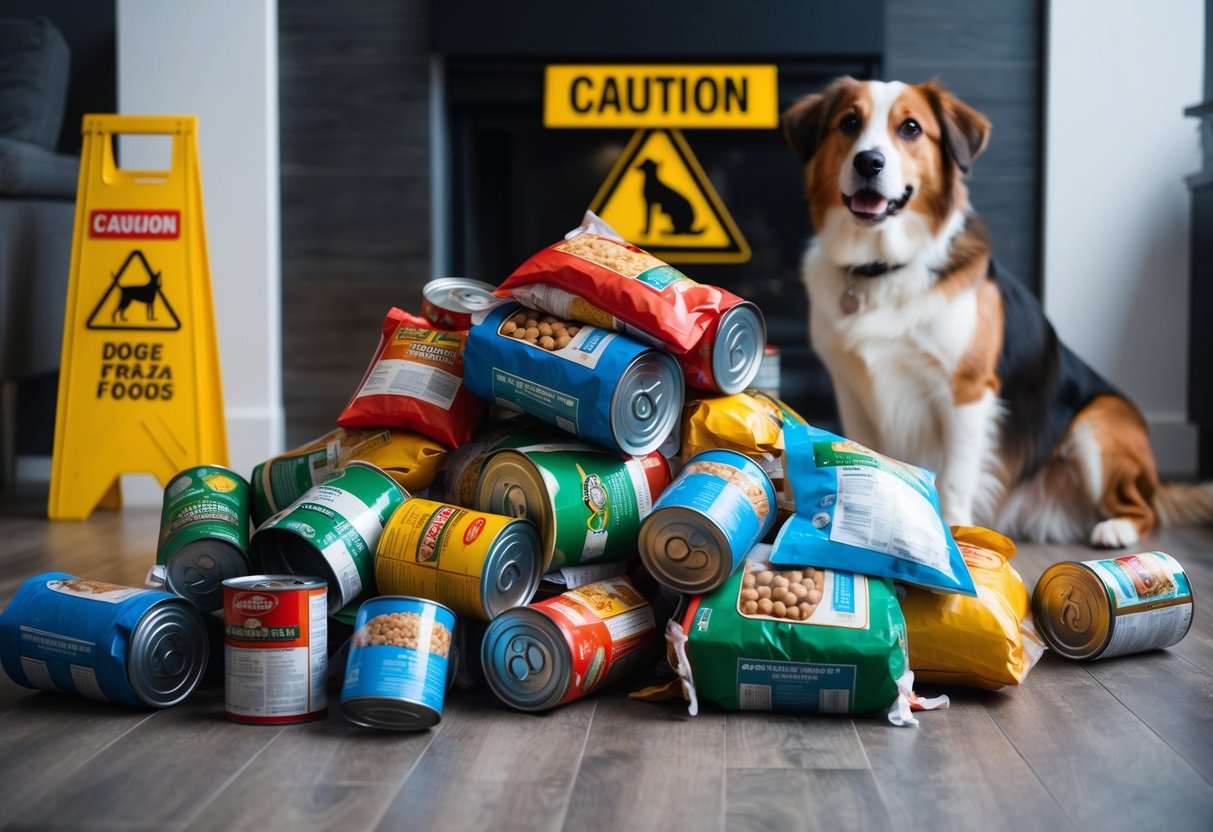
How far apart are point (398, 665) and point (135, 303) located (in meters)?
1.96

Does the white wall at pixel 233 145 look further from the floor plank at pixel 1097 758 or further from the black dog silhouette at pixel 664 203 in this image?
the floor plank at pixel 1097 758

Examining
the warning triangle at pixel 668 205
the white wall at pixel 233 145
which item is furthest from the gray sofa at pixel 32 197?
the warning triangle at pixel 668 205

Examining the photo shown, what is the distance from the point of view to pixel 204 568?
1.57 meters

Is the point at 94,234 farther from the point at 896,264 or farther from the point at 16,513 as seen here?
the point at 896,264

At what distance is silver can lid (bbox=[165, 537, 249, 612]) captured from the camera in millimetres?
1568

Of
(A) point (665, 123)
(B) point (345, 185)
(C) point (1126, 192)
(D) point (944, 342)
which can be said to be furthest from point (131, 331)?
(C) point (1126, 192)

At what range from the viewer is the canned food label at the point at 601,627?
1.37 m

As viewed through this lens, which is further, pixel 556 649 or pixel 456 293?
pixel 456 293

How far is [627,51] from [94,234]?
152 centimetres

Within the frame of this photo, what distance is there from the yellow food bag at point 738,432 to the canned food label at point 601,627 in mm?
223

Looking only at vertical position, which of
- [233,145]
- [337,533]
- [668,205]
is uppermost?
[233,145]

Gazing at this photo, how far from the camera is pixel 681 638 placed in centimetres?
139

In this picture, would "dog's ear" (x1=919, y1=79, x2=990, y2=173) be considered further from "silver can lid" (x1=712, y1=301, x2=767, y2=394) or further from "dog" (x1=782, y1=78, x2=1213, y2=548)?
"silver can lid" (x1=712, y1=301, x2=767, y2=394)

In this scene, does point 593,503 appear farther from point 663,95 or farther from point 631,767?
point 663,95
